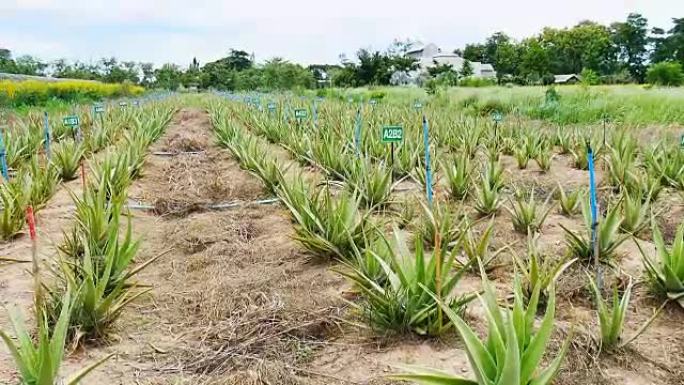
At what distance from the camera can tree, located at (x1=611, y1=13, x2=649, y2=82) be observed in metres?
56.9

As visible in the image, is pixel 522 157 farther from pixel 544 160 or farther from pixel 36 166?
pixel 36 166

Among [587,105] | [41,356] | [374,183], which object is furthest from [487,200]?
[587,105]

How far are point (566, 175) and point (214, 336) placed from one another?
18.1 ft

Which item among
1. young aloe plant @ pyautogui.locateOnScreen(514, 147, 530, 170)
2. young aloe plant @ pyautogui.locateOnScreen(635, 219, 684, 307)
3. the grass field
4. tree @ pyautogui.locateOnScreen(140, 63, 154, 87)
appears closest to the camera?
young aloe plant @ pyautogui.locateOnScreen(635, 219, 684, 307)

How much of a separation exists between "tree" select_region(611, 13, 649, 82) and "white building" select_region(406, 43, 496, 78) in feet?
40.4

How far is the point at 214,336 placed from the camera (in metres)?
2.77

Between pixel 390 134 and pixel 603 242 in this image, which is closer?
pixel 603 242

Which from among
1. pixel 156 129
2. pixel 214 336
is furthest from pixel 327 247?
pixel 156 129

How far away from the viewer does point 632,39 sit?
189ft

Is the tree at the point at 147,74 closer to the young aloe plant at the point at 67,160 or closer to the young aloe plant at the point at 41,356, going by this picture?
the young aloe plant at the point at 67,160

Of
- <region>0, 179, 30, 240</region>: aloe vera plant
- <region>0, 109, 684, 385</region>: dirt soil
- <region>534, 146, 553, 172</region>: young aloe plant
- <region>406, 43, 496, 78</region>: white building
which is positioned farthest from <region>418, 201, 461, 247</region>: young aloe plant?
<region>406, 43, 496, 78</region>: white building

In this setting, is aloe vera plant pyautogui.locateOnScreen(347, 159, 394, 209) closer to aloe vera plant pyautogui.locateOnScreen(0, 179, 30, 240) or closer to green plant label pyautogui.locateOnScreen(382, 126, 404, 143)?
green plant label pyautogui.locateOnScreen(382, 126, 404, 143)

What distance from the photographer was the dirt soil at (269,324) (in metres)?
2.39

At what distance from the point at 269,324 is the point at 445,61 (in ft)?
209
